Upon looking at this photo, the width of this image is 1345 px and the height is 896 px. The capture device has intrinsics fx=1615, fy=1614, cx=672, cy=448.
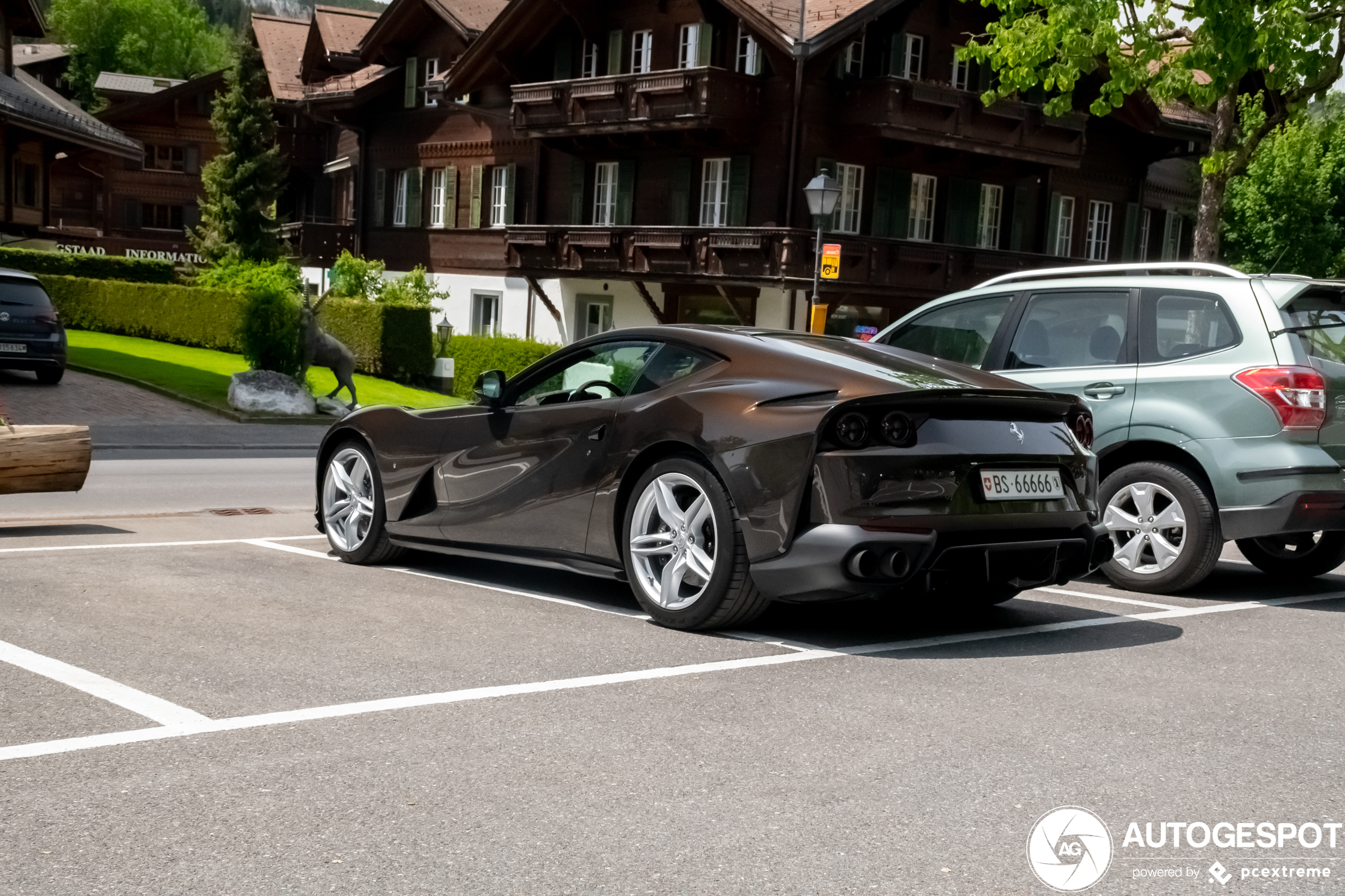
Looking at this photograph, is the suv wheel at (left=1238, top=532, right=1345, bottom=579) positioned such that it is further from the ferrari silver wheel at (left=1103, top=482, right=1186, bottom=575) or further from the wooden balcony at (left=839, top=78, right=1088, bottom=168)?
the wooden balcony at (left=839, top=78, right=1088, bottom=168)

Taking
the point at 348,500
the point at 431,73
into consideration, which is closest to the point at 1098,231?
the point at 431,73

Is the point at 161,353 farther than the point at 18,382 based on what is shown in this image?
Yes

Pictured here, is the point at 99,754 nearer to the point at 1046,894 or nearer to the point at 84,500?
the point at 1046,894

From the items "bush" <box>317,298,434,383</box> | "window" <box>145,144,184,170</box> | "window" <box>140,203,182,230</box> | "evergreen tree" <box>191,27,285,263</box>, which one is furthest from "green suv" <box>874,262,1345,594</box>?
"window" <box>140,203,182,230</box>

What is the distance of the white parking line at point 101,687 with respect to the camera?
5102 mm

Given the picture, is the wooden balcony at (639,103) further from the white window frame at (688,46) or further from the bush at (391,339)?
the bush at (391,339)

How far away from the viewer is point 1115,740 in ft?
16.9

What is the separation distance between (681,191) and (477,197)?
802cm

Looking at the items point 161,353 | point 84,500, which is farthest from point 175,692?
point 161,353

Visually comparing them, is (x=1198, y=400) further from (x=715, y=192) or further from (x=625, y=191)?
(x=625, y=191)

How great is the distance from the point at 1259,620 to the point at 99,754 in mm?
5622

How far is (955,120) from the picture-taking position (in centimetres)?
3522

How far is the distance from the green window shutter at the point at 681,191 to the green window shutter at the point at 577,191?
311 centimetres

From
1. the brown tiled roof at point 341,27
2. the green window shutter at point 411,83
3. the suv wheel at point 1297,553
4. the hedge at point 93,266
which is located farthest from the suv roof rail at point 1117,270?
the brown tiled roof at point 341,27
